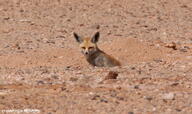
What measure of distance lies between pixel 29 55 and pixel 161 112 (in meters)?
6.59

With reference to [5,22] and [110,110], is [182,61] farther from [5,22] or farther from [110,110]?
[5,22]

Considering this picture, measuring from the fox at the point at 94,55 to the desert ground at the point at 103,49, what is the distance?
0.24 m

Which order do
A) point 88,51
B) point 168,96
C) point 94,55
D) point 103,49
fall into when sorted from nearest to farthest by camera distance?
point 168,96, point 94,55, point 88,51, point 103,49

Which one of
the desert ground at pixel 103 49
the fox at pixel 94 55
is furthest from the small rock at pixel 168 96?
the fox at pixel 94 55

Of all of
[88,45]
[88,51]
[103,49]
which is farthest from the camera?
[103,49]

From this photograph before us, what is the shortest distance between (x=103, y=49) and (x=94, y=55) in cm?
214

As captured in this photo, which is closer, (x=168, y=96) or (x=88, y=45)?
(x=168, y=96)

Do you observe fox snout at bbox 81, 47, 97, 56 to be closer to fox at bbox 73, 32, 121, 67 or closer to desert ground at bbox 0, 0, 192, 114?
fox at bbox 73, 32, 121, 67

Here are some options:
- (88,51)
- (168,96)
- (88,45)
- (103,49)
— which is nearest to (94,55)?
(88,51)

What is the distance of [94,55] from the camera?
1280cm

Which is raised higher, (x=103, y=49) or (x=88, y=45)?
(x=88, y=45)

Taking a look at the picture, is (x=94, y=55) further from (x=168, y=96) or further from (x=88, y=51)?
(x=168, y=96)

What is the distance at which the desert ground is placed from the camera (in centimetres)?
817

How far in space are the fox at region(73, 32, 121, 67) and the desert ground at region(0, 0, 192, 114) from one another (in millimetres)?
243
